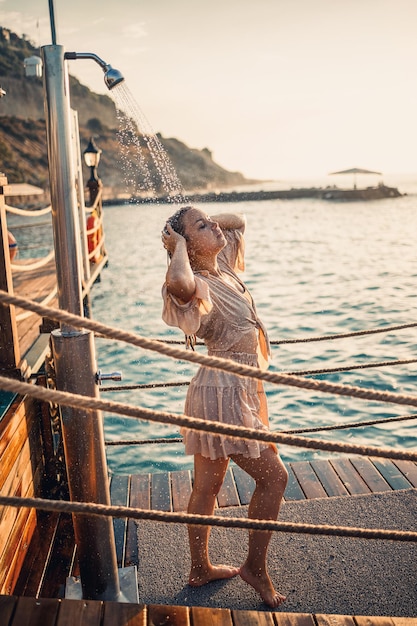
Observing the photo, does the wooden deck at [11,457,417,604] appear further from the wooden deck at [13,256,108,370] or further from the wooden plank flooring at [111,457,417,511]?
the wooden deck at [13,256,108,370]

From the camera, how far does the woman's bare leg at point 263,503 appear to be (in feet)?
7.96

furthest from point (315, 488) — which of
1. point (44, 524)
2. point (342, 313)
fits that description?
point (342, 313)

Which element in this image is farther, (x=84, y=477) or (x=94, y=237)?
(x=94, y=237)

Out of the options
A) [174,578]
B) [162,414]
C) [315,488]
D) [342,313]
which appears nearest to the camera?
[162,414]

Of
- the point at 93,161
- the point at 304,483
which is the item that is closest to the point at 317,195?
the point at 93,161

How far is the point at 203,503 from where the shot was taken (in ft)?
8.29

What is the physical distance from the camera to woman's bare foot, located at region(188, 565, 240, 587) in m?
2.72

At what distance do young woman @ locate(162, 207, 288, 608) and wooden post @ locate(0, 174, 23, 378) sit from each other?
3.64 feet

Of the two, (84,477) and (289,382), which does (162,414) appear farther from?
(84,477)

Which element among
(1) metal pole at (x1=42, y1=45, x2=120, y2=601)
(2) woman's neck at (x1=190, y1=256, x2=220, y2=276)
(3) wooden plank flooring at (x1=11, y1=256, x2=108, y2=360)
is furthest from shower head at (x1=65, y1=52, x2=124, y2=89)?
(3) wooden plank flooring at (x1=11, y1=256, x2=108, y2=360)

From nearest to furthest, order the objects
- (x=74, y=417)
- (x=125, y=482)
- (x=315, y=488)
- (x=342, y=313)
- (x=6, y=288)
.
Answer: (x=74, y=417) < (x=6, y=288) < (x=315, y=488) < (x=125, y=482) < (x=342, y=313)

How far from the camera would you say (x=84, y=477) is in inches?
86.0

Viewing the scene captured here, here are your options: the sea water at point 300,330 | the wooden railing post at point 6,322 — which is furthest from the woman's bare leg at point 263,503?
the wooden railing post at point 6,322

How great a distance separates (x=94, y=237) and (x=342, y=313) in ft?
20.8
